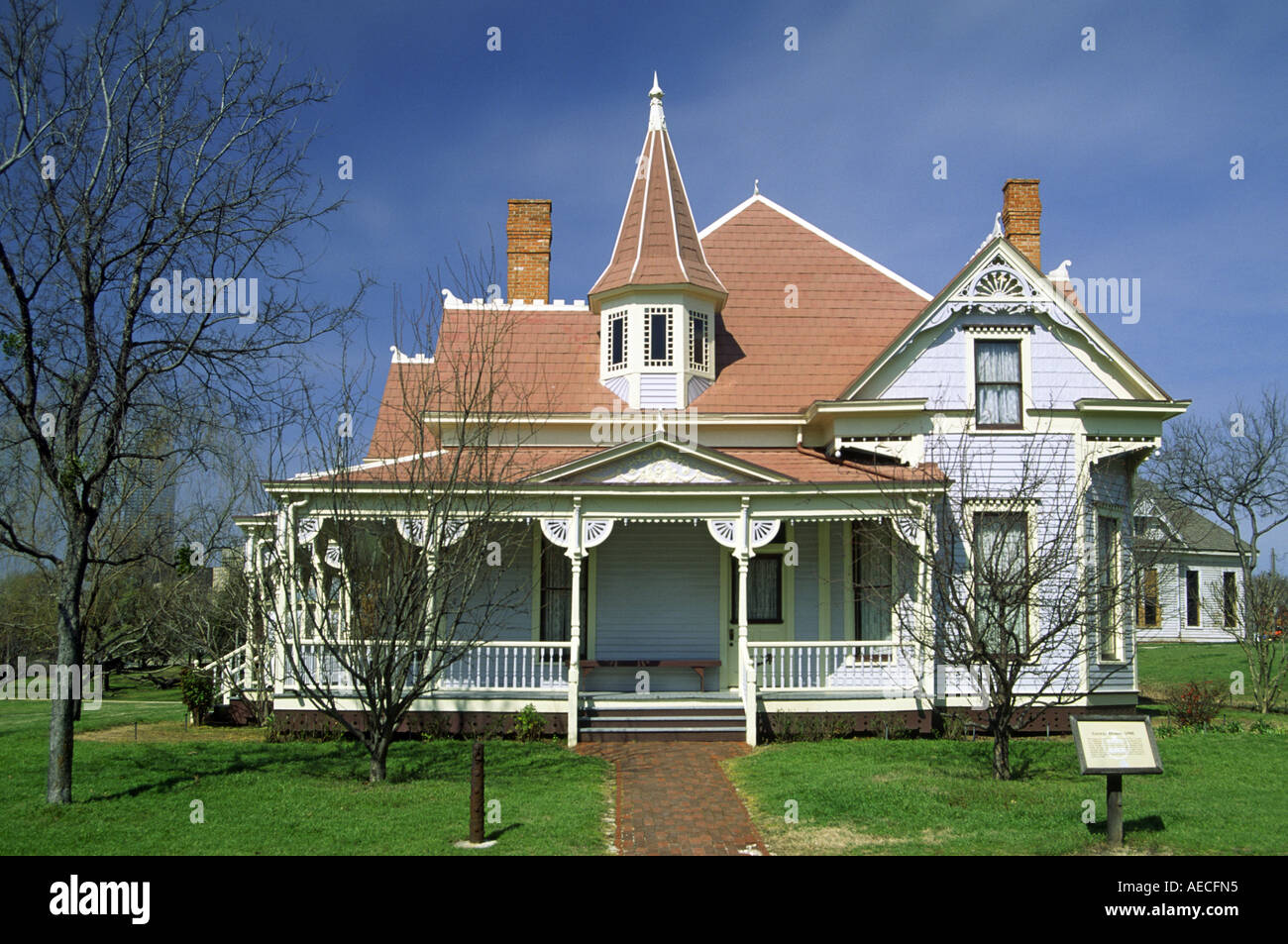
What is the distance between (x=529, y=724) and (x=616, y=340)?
8182 mm

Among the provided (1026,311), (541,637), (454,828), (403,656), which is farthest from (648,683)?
(1026,311)

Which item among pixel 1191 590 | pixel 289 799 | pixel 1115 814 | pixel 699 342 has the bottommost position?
pixel 289 799

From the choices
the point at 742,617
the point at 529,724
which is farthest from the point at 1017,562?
the point at 529,724

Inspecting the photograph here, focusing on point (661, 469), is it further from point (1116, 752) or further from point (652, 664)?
point (1116, 752)

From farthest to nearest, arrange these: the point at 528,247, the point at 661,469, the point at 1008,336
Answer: the point at 528,247
the point at 1008,336
the point at 661,469

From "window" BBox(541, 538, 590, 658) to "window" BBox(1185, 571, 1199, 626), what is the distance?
3577 centimetres

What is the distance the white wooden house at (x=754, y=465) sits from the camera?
1614 centimetres

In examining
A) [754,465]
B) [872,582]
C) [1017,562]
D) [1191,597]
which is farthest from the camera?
[1191,597]

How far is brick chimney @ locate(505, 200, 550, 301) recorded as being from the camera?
22.6 metres

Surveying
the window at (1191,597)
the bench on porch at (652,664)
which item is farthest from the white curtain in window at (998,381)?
the window at (1191,597)

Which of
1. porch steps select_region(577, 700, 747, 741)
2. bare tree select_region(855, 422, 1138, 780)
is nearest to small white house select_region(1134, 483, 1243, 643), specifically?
bare tree select_region(855, 422, 1138, 780)

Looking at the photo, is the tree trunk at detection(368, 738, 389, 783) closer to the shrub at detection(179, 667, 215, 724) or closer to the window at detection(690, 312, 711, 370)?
the shrub at detection(179, 667, 215, 724)

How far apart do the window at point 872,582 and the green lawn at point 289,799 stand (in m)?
5.86

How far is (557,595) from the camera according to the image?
722 inches
